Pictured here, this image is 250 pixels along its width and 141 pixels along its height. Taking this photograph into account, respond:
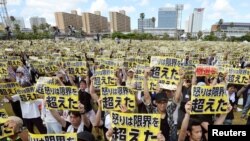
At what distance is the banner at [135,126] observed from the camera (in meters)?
4.17

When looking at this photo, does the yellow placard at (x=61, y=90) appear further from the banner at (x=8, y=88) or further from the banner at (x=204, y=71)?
the banner at (x=204, y=71)

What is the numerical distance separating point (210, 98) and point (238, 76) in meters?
3.59

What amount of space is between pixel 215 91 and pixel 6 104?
9673mm

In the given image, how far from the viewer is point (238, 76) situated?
8008 mm

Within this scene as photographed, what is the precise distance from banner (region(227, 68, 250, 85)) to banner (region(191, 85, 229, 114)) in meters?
3.41

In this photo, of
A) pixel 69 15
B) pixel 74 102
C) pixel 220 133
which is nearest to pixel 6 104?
pixel 74 102

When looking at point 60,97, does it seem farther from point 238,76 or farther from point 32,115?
point 238,76

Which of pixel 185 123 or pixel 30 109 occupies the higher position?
pixel 185 123

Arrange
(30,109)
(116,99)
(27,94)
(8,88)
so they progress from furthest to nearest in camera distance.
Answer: (8,88) → (30,109) → (27,94) → (116,99)

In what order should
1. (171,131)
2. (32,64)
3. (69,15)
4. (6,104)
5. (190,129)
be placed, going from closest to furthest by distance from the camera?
1. (190,129)
2. (171,131)
3. (6,104)
4. (32,64)
5. (69,15)

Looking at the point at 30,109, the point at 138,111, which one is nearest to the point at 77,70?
the point at 30,109

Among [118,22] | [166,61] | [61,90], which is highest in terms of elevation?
[166,61]

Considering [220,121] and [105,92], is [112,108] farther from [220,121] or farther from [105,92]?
[220,121]

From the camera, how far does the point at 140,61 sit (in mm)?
12242
